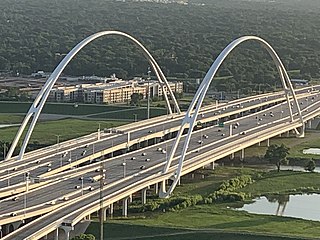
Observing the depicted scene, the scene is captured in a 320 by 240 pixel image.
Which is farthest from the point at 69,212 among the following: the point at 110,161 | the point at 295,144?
the point at 295,144

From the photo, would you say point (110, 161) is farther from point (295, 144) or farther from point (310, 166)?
point (295, 144)

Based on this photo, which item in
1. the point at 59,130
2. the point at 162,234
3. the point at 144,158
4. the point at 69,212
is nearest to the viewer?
the point at 69,212

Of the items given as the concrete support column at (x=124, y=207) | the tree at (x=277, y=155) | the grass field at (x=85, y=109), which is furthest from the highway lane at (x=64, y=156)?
the grass field at (x=85, y=109)

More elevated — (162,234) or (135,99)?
(135,99)

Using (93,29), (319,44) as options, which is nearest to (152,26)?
(93,29)

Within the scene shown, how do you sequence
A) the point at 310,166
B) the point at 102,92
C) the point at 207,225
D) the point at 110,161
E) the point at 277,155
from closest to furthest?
the point at 207,225, the point at 110,161, the point at 310,166, the point at 277,155, the point at 102,92
